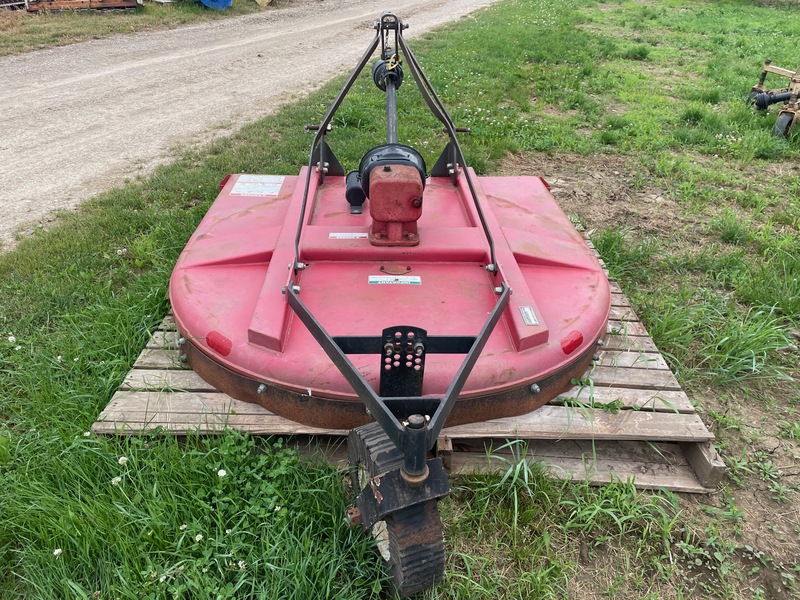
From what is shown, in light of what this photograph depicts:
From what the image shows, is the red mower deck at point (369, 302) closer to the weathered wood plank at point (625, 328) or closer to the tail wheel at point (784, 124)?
the weathered wood plank at point (625, 328)

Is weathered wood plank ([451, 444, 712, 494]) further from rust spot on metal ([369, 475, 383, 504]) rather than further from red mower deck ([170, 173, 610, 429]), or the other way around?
rust spot on metal ([369, 475, 383, 504])

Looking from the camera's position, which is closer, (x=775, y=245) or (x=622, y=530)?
(x=622, y=530)

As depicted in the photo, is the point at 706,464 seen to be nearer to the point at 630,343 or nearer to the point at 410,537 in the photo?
the point at 630,343

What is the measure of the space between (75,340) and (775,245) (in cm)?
383

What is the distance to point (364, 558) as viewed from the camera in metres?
1.68

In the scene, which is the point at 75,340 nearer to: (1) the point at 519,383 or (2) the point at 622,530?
(1) the point at 519,383

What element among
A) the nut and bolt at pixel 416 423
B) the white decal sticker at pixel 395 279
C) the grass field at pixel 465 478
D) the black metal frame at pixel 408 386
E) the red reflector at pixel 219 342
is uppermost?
the nut and bolt at pixel 416 423

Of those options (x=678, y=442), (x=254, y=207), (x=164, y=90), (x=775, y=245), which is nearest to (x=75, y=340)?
(x=254, y=207)

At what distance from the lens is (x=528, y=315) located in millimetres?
2047

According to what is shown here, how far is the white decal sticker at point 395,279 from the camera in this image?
86.4 inches

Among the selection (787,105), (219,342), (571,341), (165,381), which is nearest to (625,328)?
(571,341)

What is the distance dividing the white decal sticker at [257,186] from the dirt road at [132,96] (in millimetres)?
1547

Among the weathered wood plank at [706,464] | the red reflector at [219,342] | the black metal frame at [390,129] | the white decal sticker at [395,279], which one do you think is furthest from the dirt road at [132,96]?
the weathered wood plank at [706,464]

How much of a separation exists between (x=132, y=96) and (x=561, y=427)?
6204 millimetres
